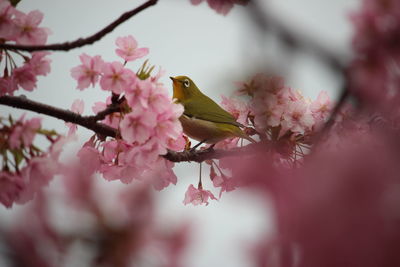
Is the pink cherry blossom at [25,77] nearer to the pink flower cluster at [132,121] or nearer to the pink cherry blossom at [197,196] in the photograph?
the pink flower cluster at [132,121]

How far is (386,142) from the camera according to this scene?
0.54 meters

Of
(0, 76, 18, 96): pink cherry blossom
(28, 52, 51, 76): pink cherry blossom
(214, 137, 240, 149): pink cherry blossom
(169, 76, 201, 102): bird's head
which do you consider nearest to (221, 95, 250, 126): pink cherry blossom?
(214, 137, 240, 149): pink cherry blossom

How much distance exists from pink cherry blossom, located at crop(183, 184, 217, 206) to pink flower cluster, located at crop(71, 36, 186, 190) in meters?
0.33

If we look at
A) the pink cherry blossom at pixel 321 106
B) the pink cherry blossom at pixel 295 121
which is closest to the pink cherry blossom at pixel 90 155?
the pink cherry blossom at pixel 295 121

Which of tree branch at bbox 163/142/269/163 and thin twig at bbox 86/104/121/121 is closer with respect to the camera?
thin twig at bbox 86/104/121/121

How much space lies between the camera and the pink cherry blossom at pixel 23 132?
1372 millimetres

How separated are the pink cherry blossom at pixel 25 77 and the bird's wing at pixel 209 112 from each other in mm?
842

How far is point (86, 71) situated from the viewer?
6.05ft

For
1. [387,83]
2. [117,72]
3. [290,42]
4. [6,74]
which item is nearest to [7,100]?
[6,74]

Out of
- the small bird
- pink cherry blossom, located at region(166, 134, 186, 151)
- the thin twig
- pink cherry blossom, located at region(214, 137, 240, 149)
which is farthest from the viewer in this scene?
pink cherry blossom, located at region(214, 137, 240, 149)

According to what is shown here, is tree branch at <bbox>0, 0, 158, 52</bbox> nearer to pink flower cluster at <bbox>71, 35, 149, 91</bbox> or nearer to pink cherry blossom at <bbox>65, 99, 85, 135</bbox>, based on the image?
pink flower cluster at <bbox>71, 35, 149, 91</bbox>

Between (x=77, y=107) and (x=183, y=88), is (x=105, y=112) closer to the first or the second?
(x=77, y=107)

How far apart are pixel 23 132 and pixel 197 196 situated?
1.13 meters

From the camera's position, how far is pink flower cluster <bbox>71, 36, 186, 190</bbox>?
5.39ft
